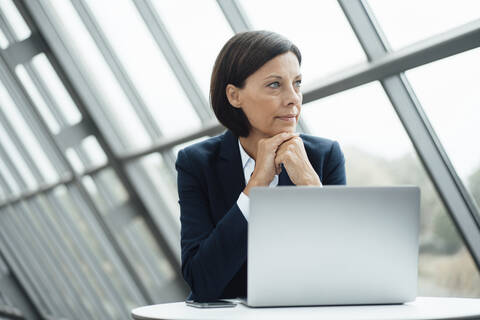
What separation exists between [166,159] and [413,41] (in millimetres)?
2831

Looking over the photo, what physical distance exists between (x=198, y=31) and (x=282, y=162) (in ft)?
8.58

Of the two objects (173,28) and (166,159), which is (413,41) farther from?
(166,159)

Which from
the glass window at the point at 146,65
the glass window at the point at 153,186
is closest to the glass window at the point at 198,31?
the glass window at the point at 146,65

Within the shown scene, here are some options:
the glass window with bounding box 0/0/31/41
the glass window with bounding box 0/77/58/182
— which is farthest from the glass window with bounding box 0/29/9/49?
the glass window with bounding box 0/77/58/182

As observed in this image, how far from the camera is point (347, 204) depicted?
1216 millimetres

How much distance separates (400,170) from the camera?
2795mm

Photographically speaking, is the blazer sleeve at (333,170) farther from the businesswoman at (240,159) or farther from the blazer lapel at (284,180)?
the blazer lapel at (284,180)

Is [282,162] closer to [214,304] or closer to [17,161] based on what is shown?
[214,304]

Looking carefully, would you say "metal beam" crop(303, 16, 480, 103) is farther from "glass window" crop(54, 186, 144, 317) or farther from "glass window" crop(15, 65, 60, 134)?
"glass window" crop(54, 186, 144, 317)

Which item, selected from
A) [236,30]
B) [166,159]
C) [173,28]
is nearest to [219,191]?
[236,30]

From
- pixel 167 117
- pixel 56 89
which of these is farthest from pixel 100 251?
pixel 167 117

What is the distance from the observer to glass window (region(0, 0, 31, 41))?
19.2 ft

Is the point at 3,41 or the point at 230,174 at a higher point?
the point at 3,41

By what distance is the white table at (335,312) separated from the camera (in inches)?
44.9
